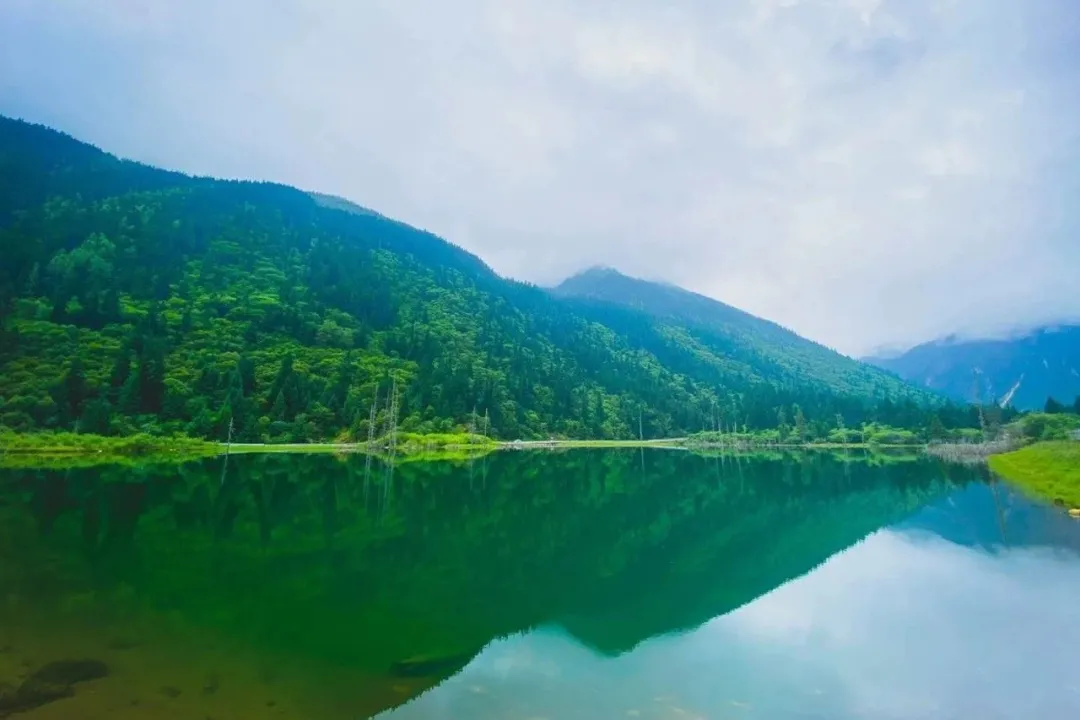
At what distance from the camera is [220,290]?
473ft

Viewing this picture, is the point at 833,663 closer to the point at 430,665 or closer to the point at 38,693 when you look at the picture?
the point at 430,665

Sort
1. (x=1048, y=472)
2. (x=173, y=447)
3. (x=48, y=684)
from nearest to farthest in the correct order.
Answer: (x=48, y=684), (x=1048, y=472), (x=173, y=447)

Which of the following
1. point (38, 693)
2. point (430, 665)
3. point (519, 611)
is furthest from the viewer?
point (519, 611)

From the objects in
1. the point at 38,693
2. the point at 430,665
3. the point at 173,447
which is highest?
the point at 173,447

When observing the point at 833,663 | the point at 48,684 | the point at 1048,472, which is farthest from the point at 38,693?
the point at 1048,472

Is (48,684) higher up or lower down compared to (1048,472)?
lower down

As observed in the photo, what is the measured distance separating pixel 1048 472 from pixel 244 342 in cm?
12200

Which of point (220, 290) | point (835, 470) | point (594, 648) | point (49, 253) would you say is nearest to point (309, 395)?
point (220, 290)

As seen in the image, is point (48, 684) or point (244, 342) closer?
point (48, 684)

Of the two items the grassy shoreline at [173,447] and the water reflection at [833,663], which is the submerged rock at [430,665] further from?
the grassy shoreline at [173,447]

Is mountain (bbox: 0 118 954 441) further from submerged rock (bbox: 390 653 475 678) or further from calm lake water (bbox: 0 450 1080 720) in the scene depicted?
submerged rock (bbox: 390 653 475 678)

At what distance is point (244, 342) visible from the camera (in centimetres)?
12019

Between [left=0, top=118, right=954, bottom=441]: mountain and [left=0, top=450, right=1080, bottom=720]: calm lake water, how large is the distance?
201ft

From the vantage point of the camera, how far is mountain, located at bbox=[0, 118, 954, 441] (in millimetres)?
90375
